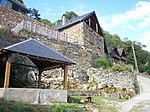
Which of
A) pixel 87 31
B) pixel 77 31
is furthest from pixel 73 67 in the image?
pixel 87 31

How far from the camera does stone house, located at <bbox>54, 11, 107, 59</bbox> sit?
78.4 ft

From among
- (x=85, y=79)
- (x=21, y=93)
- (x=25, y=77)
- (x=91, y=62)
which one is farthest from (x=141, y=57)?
(x=21, y=93)

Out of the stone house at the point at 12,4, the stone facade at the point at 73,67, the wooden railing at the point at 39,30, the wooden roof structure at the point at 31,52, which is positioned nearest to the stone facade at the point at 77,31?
the stone facade at the point at 73,67

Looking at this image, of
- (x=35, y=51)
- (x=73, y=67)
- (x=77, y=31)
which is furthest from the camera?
(x=77, y=31)

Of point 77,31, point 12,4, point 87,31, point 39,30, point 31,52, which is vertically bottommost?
point 31,52

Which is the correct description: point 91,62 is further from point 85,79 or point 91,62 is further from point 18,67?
point 18,67

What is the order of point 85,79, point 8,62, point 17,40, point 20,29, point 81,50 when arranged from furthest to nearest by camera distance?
point 81,50 → point 85,79 → point 20,29 → point 17,40 → point 8,62

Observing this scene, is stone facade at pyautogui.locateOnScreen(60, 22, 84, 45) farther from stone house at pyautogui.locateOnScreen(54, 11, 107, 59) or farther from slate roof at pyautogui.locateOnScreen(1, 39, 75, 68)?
slate roof at pyautogui.locateOnScreen(1, 39, 75, 68)

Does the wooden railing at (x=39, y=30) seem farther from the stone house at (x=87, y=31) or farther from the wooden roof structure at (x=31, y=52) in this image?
the wooden roof structure at (x=31, y=52)

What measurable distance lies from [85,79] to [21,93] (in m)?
10.7

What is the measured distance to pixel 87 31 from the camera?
24.9 metres

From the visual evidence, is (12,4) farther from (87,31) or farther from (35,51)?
(35,51)

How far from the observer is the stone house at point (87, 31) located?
2391 cm

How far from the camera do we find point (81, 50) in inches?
845
